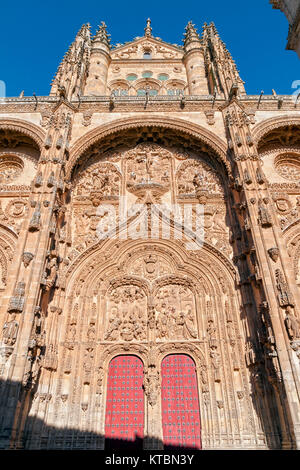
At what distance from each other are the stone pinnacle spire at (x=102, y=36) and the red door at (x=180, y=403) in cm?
2143

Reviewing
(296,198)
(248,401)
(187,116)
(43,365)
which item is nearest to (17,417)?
(43,365)

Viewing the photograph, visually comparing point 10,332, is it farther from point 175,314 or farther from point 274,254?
point 274,254

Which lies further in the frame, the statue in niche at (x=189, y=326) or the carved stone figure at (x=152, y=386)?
the statue in niche at (x=189, y=326)

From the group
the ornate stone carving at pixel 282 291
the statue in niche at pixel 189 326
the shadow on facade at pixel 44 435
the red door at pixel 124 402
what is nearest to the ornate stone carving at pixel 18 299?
the shadow on facade at pixel 44 435

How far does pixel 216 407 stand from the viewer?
966cm

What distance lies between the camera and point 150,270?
40.6 ft

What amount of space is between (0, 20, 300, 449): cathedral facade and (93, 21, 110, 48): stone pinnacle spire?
6937 millimetres

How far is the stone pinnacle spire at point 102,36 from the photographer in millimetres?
22500

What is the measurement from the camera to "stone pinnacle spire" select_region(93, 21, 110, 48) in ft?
73.8

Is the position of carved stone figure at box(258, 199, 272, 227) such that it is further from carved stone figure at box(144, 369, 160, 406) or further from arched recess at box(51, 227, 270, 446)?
carved stone figure at box(144, 369, 160, 406)

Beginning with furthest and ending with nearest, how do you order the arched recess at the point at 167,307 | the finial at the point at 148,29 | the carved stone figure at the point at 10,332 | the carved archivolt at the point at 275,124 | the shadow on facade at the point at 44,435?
the finial at the point at 148,29, the carved archivolt at the point at 275,124, the arched recess at the point at 167,307, the carved stone figure at the point at 10,332, the shadow on facade at the point at 44,435

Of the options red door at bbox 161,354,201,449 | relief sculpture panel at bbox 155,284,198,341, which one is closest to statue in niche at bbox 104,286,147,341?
relief sculpture panel at bbox 155,284,198,341

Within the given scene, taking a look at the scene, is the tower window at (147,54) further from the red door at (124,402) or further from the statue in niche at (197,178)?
the red door at (124,402)

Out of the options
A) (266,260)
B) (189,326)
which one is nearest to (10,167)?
(189,326)
